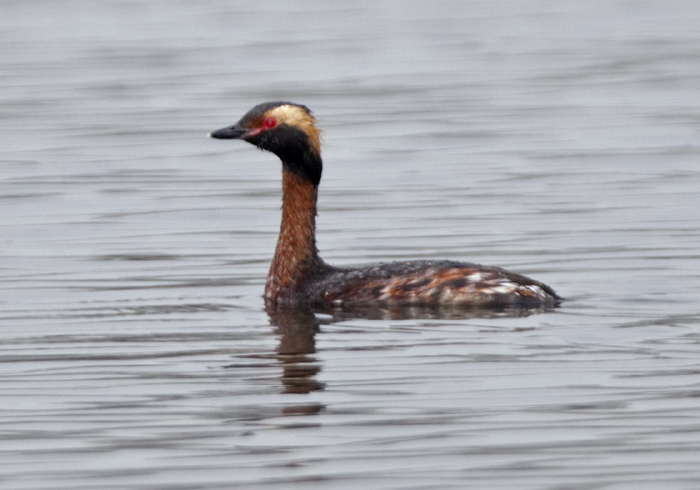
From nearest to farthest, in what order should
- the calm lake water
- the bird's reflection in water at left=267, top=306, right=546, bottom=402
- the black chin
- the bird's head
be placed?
the calm lake water < the bird's reflection in water at left=267, top=306, right=546, bottom=402 < the black chin < the bird's head

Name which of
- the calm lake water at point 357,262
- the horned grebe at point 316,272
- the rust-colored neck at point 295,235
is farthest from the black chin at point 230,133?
the calm lake water at point 357,262

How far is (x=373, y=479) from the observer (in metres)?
8.11

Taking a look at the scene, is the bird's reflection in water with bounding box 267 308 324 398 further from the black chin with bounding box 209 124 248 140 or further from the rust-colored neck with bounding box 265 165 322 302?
the black chin with bounding box 209 124 248 140

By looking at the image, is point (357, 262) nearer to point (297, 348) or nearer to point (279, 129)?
point (279, 129)

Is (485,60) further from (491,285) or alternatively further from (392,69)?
(491,285)

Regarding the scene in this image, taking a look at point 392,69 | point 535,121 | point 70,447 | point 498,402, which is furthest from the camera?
point 392,69

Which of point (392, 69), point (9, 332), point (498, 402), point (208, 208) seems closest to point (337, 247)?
point (208, 208)

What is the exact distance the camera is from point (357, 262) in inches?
585

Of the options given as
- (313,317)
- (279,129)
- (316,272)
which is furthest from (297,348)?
(279,129)

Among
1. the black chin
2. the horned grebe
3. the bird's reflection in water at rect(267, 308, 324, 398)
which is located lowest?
the bird's reflection in water at rect(267, 308, 324, 398)

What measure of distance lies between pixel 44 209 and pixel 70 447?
9.41 meters

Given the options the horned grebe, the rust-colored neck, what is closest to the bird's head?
the horned grebe

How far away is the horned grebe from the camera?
40.6 ft

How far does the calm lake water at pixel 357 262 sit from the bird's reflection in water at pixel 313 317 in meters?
0.04
